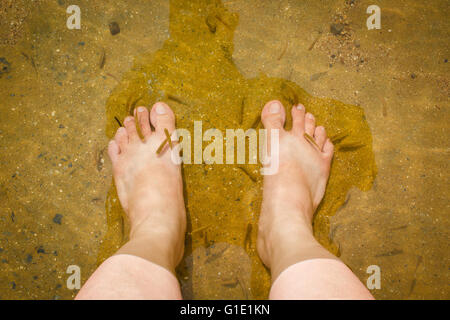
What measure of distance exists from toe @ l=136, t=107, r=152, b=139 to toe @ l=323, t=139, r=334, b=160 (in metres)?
1.12

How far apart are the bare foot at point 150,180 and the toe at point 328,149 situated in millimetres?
924

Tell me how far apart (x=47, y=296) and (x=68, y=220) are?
1.50ft

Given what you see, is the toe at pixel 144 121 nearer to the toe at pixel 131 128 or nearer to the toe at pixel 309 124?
the toe at pixel 131 128

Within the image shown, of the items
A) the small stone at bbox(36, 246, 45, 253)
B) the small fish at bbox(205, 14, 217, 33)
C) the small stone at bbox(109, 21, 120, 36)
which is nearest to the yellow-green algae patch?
the small fish at bbox(205, 14, 217, 33)

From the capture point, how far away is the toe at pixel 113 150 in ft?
6.10

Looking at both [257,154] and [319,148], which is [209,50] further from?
[319,148]

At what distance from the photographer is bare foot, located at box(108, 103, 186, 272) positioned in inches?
65.3

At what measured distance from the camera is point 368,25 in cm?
195

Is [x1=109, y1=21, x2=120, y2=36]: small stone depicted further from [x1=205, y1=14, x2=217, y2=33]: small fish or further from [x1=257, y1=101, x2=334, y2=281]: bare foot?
A: [x1=257, y1=101, x2=334, y2=281]: bare foot

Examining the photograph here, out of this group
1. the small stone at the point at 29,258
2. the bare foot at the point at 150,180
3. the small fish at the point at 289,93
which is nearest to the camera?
the bare foot at the point at 150,180

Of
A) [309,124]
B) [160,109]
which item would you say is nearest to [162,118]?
[160,109]

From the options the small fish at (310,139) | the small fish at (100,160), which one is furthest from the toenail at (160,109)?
the small fish at (310,139)

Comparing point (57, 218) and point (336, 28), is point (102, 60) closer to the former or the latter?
point (57, 218)
